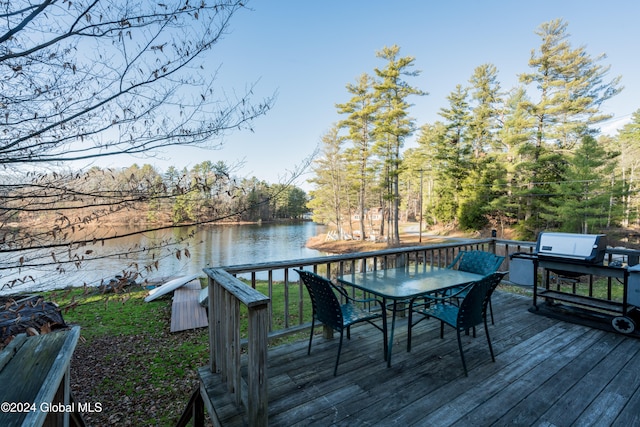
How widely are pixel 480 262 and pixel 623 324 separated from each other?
146cm

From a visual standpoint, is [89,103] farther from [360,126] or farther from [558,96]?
[558,96]

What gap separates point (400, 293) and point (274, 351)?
1.34m

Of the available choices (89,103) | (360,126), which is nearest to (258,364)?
(89,103)

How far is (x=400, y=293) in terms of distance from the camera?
8.13ft

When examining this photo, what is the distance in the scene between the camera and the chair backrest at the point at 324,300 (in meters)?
2.26

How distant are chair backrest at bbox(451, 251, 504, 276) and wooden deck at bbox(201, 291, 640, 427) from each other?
0.71 meters

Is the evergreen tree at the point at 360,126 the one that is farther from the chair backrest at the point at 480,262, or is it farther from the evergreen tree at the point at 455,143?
the chair backrest at the point at 480,262

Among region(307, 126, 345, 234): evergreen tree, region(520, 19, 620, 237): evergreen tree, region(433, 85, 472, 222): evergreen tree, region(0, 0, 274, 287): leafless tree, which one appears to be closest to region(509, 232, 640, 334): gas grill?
region(0, 0, 274, 287): leafless tree

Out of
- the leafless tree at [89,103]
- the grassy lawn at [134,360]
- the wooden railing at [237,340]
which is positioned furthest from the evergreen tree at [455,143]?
the wooden railing at [237,340]

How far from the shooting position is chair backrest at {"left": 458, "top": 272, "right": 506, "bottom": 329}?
2229 millimetres

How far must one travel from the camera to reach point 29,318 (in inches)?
107

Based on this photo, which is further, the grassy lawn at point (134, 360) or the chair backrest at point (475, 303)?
the grassy lawn at point (134, 360)

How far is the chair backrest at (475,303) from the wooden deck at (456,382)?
0.41 metres

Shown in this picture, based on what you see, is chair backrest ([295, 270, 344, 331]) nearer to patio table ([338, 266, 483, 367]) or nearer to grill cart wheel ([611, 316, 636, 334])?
patio table ([338, 266, 483, 367])
